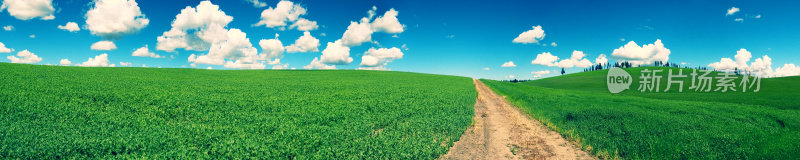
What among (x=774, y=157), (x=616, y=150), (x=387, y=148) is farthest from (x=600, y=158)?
(x=387, y=148)

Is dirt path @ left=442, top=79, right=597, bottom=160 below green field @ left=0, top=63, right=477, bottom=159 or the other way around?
below

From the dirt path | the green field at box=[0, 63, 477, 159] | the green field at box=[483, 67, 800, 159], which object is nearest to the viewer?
the green field at box=[0, 63, 477, 159]

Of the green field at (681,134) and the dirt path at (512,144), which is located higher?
the green field at (681,134)

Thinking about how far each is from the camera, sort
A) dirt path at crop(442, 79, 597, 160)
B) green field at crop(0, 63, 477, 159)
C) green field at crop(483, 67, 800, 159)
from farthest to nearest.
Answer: dirt path at crop(442, 79, 597, 160) < green field at crop(483, 67, 800, 159) < green field at crop(0, 63, 477, 159)

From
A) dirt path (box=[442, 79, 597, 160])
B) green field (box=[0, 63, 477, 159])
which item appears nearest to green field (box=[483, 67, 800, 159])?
dirt path (box=[442, 79, 597, 160])

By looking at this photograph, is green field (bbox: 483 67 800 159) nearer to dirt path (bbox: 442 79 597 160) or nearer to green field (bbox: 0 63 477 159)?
dirt path (bbox: 442 79 597 160)

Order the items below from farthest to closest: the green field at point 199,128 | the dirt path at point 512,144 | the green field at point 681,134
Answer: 1. the dirt path at point 512,144
2. the green field at point 681,134
3. the green field at point 199,128

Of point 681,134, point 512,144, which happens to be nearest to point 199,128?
point 512,144

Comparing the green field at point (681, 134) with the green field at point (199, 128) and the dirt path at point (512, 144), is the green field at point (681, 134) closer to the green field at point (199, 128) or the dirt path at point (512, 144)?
the dirt path at point (512, 144)

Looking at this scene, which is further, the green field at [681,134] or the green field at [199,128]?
the green field at [681,134]

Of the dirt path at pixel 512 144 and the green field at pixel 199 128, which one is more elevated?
the green field at pixel 199 128

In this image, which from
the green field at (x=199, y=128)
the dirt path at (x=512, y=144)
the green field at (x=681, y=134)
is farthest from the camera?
the dirt path at (x=512, y=144)

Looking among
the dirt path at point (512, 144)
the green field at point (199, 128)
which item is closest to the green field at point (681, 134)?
the dirt path at point (512, 144)

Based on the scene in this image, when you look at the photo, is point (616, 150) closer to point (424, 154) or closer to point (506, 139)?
point (506, 139)
